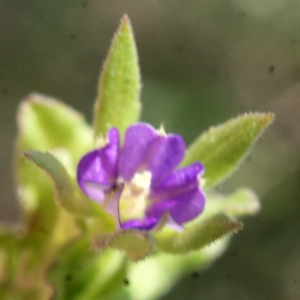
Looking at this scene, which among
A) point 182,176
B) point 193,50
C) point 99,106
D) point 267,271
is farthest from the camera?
point 193,50

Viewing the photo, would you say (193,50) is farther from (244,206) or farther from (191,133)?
(244,206)

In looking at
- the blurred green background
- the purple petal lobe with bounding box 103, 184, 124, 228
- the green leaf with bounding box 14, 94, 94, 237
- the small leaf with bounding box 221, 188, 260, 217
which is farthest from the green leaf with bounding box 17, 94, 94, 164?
the blurred green background

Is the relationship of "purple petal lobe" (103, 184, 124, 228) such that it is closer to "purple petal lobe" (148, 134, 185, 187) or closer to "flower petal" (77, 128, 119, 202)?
"flower petal" (77, 128, 119, 202)

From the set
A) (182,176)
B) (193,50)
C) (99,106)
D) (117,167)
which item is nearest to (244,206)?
(182,176)

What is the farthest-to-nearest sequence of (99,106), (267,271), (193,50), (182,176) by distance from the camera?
(193,50) → (267,271) → (99,106) → (182,176)

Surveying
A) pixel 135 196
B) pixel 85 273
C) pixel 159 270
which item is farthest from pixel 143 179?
pixel 159 270
